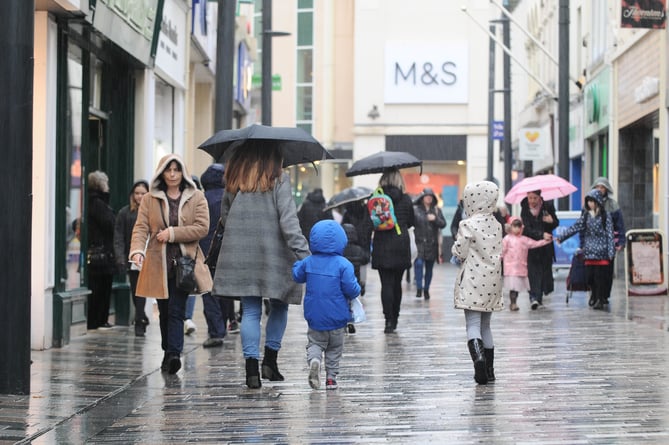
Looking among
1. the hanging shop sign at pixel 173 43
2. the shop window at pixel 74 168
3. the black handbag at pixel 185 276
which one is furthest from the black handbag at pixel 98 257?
the black handbag at pixel 185 276

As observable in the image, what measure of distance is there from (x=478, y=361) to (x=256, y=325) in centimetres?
164

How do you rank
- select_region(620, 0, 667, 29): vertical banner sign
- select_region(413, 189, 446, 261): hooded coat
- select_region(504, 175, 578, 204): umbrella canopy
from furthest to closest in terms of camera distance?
select_region(620, 0, 667, 29): vertical banner sign
select_region(413, 189, 446, 261): hooded coat
select_region(504, 175, 578, 204): umbrella canopy

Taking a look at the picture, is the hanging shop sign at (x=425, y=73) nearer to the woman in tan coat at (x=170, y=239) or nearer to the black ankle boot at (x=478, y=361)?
the woman in tan coat at (x=170, y=239)

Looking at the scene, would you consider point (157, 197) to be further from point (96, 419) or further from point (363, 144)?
point (363, 144)

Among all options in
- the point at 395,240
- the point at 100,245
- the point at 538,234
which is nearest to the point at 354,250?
the point at 395,240

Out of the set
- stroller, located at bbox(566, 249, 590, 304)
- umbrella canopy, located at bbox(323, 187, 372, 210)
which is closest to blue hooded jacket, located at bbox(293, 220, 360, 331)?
umbrella canopy, located at bbox(323, 187, 372, 210)

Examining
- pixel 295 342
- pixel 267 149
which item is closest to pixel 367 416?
pixel 267 149

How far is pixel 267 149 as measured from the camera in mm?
10383

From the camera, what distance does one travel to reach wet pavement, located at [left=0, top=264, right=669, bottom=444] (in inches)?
315

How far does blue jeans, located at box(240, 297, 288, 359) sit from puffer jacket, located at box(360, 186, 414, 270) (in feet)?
16.2

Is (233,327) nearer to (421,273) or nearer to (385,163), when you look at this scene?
(385,163)

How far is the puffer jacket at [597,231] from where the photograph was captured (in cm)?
1911

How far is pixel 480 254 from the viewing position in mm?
10516

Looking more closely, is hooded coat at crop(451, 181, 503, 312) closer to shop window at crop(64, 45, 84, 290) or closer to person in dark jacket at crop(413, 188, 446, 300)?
shop window at crop(64, 45, 84, 290)
